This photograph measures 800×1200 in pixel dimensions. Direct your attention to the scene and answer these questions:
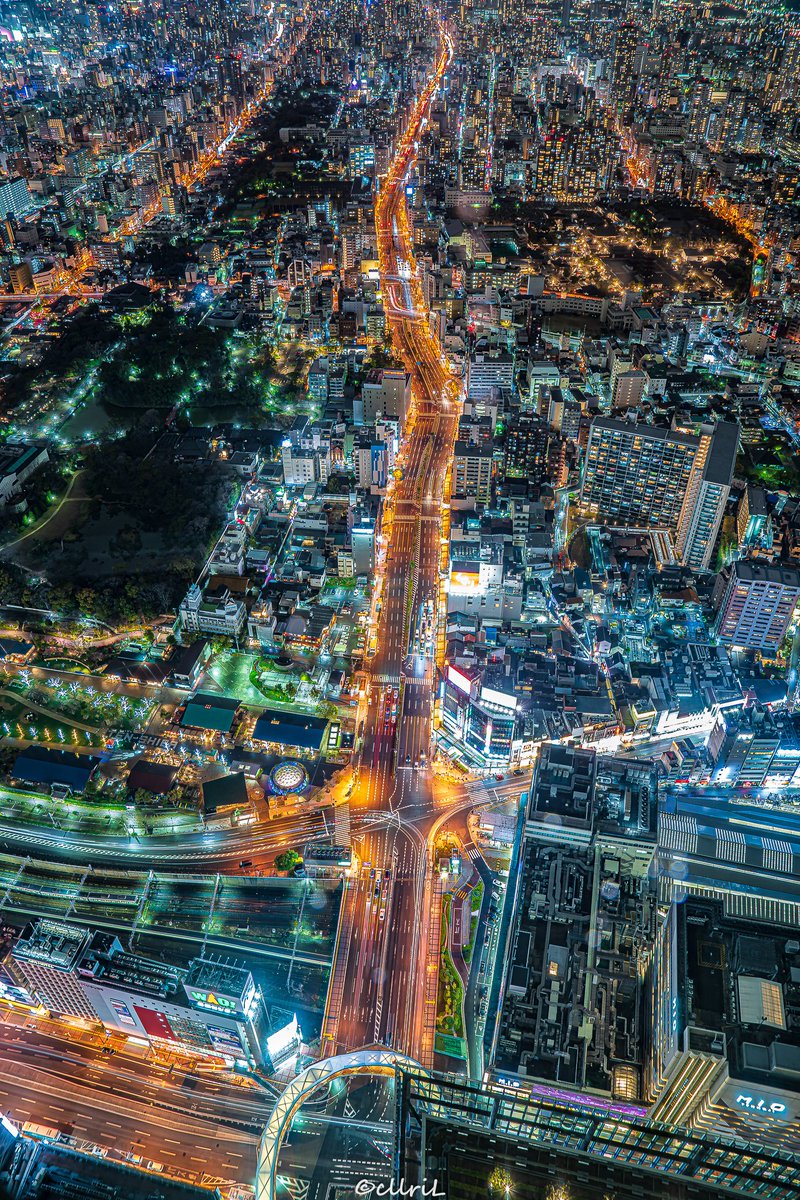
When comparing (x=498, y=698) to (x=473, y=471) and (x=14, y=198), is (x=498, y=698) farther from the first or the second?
(x=14, y=198)

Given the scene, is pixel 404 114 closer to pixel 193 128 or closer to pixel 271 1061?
pixel 193 128

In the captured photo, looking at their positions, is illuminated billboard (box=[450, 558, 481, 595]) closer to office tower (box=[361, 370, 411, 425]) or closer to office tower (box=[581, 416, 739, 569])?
office tower (box=[581, 416, 739, 569])

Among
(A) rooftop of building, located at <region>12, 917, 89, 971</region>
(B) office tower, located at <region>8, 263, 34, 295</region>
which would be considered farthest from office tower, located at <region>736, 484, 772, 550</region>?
(B) office tower, located at <region>8, 263, 34, 295</region>

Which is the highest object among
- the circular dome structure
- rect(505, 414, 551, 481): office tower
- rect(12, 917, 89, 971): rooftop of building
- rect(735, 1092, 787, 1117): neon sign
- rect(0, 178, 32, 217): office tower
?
rect(735, 1092, 787, 1117): neon sign

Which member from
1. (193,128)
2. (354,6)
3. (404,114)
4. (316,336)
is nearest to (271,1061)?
(316,336)

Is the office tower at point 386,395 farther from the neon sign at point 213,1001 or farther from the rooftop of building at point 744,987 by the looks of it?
the rooftop of building at point 744,987

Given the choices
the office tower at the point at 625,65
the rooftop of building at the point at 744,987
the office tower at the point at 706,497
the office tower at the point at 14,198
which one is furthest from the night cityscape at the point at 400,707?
the office tower at the point at 625,65

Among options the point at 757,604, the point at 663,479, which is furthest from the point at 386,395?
the point at 757,604

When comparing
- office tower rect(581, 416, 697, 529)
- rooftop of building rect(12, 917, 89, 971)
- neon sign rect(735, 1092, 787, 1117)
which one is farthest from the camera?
office tower rect(581, 416, 697, 529)
